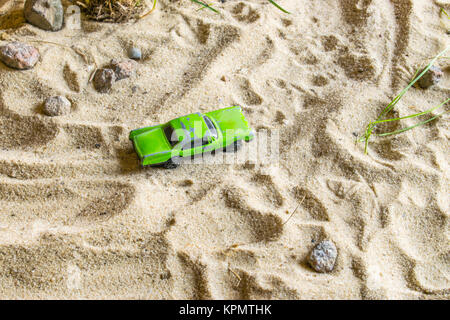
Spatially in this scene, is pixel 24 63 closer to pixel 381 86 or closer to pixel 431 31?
pixel 381 86

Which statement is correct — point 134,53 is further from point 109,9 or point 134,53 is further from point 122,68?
point 109,9

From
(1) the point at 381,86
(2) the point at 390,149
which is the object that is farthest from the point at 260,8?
(2) the point at 390,149

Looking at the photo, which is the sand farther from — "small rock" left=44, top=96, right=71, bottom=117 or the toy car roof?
the toy car roof

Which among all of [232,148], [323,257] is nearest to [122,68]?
[232,148]

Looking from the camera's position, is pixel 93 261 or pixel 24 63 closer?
pixel 93 261

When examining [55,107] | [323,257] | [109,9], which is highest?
[109,9]

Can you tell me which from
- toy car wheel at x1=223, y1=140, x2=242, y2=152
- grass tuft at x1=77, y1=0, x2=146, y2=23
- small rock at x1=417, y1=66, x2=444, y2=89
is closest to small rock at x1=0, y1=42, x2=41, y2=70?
grass tuft at x1=77, y1=0, x2=146, y2=23
